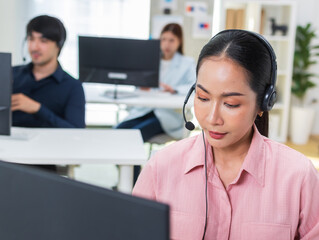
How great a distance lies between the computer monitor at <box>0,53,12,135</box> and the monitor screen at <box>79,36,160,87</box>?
4.53 feet

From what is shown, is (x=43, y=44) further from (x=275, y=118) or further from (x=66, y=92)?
(x=275, y=118)

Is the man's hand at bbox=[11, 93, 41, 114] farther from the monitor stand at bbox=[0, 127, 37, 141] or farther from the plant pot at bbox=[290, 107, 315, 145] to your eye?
the plant pot at bbox=[290, 107, 315, 145]

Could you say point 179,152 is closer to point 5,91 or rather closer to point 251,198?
point 251,198

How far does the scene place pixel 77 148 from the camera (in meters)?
2.10

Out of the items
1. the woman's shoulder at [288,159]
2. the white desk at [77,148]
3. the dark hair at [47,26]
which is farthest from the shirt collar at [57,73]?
the woman's shoulder at [288,159]

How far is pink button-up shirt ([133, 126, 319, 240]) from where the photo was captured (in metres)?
0.99

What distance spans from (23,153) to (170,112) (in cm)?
166

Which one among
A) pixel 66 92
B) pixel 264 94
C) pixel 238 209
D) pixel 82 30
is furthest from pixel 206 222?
pixel 82 30

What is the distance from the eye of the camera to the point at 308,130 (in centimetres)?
525

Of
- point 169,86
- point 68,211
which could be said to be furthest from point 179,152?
point 169,86

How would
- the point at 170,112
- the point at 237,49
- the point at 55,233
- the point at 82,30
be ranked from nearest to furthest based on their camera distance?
1. the point at 55,233
2. the point at 237,49
3. the point at 170,112
4. the point at 82,30

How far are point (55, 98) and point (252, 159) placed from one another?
68.2 inches

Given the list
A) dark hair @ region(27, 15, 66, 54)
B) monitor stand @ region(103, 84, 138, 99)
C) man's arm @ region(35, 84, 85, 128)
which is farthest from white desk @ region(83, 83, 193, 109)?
dark hair @ region(27, 15, 66, 54)

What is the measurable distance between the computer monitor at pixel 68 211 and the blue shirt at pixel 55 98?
201 cm
